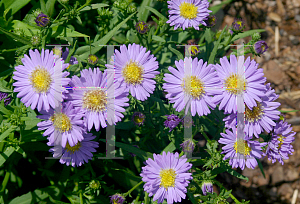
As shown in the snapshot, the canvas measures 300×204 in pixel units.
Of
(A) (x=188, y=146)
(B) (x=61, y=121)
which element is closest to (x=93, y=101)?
(B) (x=61, y=121)

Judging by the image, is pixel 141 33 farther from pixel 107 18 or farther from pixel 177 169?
pixel 177 169

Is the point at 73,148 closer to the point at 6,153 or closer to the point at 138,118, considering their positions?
the point at 6,153

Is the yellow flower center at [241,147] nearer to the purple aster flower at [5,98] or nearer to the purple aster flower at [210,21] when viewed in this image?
the purple aster flower at [210,21]

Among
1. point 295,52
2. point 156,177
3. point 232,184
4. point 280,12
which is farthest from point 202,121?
point 280,12

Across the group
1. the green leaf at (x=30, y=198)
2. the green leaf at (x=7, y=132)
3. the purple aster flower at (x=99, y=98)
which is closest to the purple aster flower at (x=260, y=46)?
the purple aster flower at (x=99, y=98)

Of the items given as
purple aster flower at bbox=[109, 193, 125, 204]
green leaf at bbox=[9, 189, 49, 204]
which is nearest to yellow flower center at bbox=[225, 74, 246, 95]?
purple aster flower at bbox=[109, 193, 125, 204]

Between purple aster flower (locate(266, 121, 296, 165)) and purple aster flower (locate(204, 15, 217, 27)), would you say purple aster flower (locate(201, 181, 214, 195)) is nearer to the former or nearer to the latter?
purple aster flower (locate(266, 121, 296, 165))
